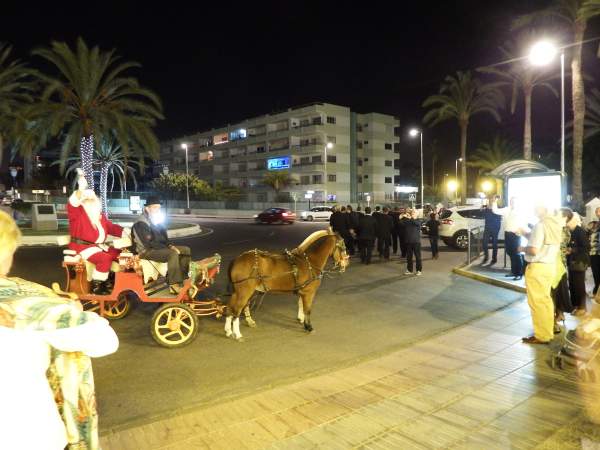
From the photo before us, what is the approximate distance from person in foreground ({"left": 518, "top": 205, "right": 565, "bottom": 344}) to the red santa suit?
627 cm

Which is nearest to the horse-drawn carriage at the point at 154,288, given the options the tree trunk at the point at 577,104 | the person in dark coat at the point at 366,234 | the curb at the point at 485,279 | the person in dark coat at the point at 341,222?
the curb at the point at 485,279

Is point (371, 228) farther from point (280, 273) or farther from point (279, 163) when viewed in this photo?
point (279, 163)

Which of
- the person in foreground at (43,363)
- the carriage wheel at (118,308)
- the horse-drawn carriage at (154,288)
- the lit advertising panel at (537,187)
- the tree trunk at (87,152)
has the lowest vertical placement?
the carriage wheel at (118,308)

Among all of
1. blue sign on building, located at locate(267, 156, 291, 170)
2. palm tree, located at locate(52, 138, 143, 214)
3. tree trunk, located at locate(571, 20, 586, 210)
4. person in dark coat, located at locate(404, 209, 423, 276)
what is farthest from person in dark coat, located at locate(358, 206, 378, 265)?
blue sign on building, located at locate(267, 156, 291, 170)

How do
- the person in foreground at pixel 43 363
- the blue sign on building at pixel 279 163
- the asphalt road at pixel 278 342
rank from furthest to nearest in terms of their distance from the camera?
the blue sign on building at pixel 279 163
the asphalt road at pixel 278 342
the person in foreground at pixel 43 363

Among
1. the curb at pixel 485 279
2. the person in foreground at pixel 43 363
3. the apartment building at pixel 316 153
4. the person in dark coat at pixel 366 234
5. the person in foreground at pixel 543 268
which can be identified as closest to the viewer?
the person in foreground at pixel 43 363

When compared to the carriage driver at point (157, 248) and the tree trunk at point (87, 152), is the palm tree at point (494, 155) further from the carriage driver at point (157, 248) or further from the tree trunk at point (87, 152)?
the carriage driver at point (157, 248)

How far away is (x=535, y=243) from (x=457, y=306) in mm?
2889

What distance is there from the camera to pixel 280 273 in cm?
677

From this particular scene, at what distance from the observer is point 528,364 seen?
18.5 ft

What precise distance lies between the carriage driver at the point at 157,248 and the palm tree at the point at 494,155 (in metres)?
57.8

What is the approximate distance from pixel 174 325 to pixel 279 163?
66114mm

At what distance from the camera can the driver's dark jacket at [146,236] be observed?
6699 millimetres

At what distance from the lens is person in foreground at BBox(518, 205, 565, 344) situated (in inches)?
248
